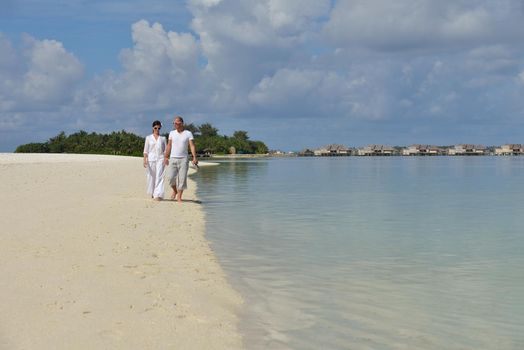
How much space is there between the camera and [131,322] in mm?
5273

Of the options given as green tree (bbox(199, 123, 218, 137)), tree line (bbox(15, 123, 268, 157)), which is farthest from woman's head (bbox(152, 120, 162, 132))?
green tree (bbox(199, 123, 218, 137))

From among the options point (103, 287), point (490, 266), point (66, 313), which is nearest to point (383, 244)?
point (490, 266)

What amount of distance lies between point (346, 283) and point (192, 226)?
224 inches

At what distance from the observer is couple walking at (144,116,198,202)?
16.2 meters

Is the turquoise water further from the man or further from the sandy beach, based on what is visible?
the man

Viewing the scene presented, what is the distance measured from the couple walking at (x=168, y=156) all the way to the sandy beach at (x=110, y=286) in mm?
3879

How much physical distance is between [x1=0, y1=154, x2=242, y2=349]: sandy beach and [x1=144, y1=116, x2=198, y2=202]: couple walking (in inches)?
153

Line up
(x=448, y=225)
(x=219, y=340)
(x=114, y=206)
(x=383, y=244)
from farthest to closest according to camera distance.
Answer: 1. (x=114, y=206)
2. (x=448, y=225)
3. (x=383, y=244)
4. (x=219, y=340)

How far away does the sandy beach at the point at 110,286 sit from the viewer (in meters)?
4.88

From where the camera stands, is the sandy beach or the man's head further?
the man's head

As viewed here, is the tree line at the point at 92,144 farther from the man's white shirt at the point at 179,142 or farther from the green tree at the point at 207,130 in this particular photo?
the man's white shirt at the point at 179,142

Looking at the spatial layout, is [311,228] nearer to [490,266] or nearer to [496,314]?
[490,266]

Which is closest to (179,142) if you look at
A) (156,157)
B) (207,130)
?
(156,157)

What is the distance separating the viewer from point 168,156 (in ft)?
54.9
